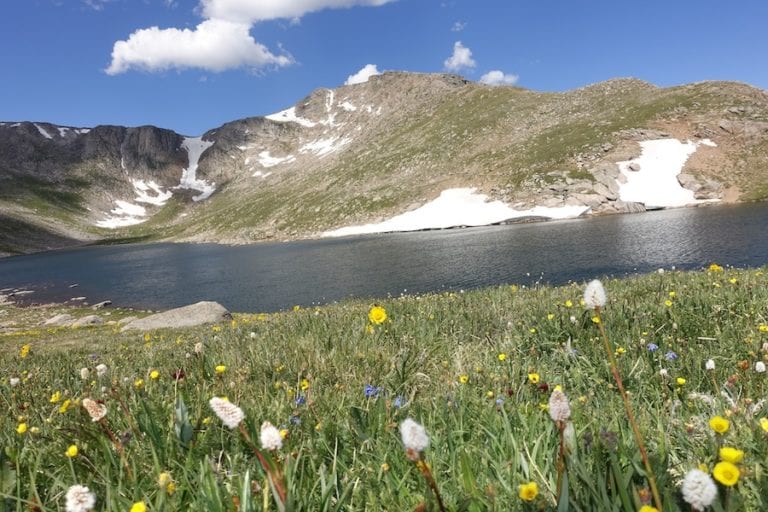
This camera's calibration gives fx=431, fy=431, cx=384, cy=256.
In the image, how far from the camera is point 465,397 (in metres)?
3.31

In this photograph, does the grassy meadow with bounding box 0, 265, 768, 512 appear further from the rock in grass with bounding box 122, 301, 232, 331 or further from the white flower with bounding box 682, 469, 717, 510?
the rock in grass with bounding box 122, 301, 232, 331

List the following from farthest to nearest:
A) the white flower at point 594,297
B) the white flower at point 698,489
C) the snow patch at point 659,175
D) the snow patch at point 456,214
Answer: the snow patch at point 456,214 < the snow patch at point 659,175 < the white flower at point 594,297 < the white flower at point 698,489

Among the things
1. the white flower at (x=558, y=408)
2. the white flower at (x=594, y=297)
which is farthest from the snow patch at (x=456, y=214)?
the white flower at (x=558, y=408)

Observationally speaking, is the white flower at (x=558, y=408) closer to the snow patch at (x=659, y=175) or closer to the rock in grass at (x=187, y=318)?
the rock in grass at (x=187, y=318)

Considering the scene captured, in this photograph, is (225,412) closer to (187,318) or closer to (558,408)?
(558,408)

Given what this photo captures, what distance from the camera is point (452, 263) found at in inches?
1900

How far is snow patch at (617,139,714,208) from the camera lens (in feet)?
265

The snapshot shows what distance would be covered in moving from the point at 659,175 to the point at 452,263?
63.6m

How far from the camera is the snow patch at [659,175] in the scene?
80688 millimetres

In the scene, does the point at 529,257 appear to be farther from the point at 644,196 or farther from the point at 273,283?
the point at 644,196

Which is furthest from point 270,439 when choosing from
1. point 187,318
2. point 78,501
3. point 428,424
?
point 187,318

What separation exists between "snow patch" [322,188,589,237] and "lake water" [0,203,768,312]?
11.3 m

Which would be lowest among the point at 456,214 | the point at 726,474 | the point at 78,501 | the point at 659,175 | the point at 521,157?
the point at 78,501

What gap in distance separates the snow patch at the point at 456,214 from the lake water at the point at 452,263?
11319 mm
